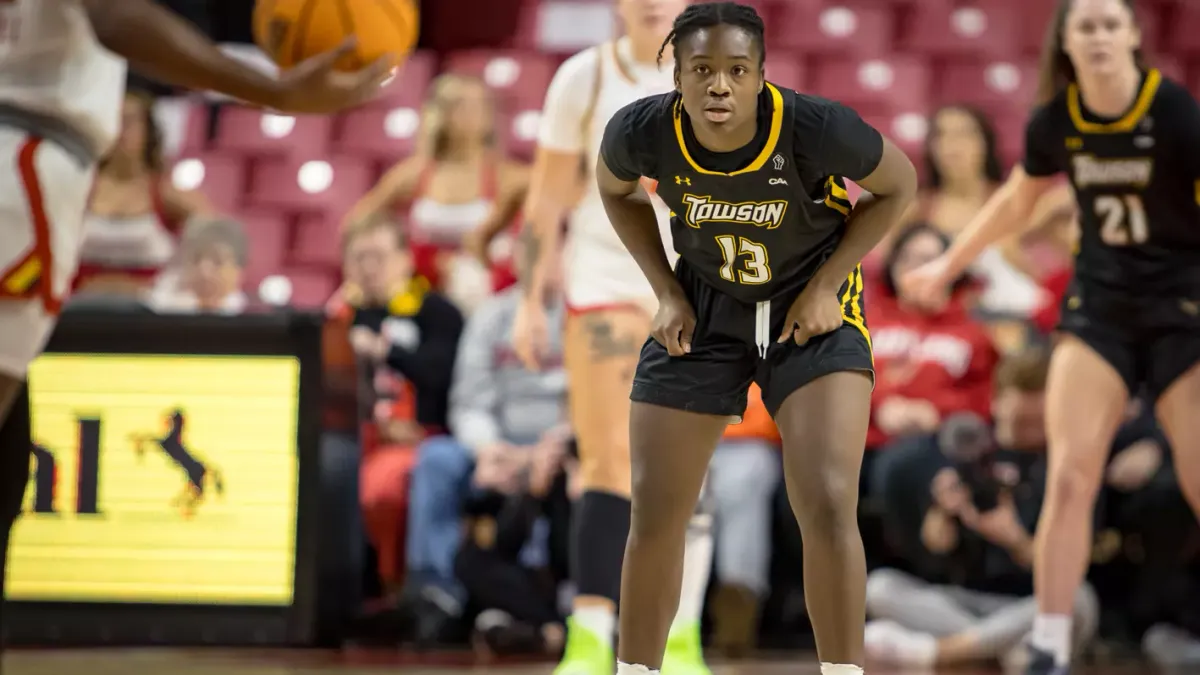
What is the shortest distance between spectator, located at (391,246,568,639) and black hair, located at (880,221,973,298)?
145 centimetres

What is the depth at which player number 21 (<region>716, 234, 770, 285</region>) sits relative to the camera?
319 cm

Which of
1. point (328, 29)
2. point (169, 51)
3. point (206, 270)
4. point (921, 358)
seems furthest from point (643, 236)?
point (206, 270)

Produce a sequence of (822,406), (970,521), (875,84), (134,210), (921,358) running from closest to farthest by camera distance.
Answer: (822,406), (970,521), (921,358), (134,210), (875,84)

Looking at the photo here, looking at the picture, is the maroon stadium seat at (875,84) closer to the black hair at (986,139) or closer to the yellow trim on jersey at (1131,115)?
the black hair at (986,139)

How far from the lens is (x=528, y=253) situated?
4.71 meters

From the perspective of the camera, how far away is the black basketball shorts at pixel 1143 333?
4.65 metres

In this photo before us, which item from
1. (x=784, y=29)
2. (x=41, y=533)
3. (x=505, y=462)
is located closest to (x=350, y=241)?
(x=505, y=462)

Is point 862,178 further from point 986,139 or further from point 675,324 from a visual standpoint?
point 986,139

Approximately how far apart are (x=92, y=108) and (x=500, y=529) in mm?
3394

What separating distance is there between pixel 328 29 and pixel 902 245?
3.64 m

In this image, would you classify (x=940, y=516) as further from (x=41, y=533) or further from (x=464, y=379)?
(x=41, y=533)

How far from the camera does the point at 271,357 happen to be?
5.21 metres

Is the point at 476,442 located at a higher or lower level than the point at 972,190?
lower

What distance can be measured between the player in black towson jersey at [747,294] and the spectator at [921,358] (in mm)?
2920
